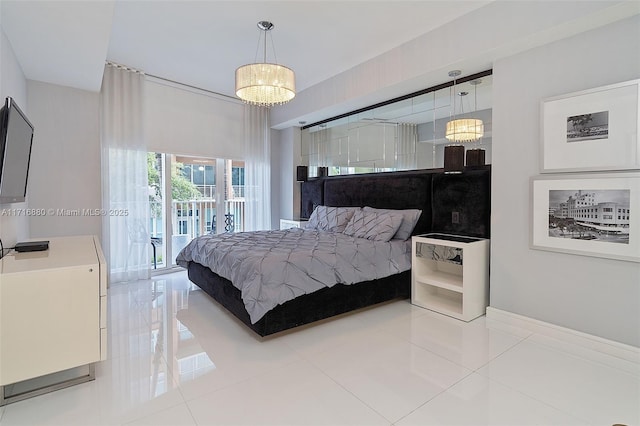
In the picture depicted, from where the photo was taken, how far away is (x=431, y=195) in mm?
3771

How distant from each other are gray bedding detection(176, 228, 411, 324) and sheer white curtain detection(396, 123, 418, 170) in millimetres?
1011

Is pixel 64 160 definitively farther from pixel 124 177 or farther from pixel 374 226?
pixel 374 226

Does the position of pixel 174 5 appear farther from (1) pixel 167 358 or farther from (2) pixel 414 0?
(1) pixel 167 358

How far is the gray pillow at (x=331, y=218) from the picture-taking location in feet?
14.1

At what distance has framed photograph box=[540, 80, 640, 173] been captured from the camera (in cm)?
220

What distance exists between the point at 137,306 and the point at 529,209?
3.84 meters

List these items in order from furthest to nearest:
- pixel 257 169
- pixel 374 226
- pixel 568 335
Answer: pixel 257 169 → pixel 374 226 → pixel 568 335

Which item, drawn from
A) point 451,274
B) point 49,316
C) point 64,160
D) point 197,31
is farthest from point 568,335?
point 64,160

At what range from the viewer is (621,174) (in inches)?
88.4

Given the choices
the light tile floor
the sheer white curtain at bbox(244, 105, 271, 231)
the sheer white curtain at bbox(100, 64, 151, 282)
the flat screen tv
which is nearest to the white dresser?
the light tile floor

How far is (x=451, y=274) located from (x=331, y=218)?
1691 millimetres

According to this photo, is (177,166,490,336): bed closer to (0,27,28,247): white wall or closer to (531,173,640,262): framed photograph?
(531,173,640,262): framed photograph

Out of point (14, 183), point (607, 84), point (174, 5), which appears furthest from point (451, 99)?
point (14, 183)

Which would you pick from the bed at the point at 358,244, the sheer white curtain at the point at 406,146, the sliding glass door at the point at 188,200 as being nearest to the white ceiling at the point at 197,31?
the sheer white curtain at the point at 406,146
